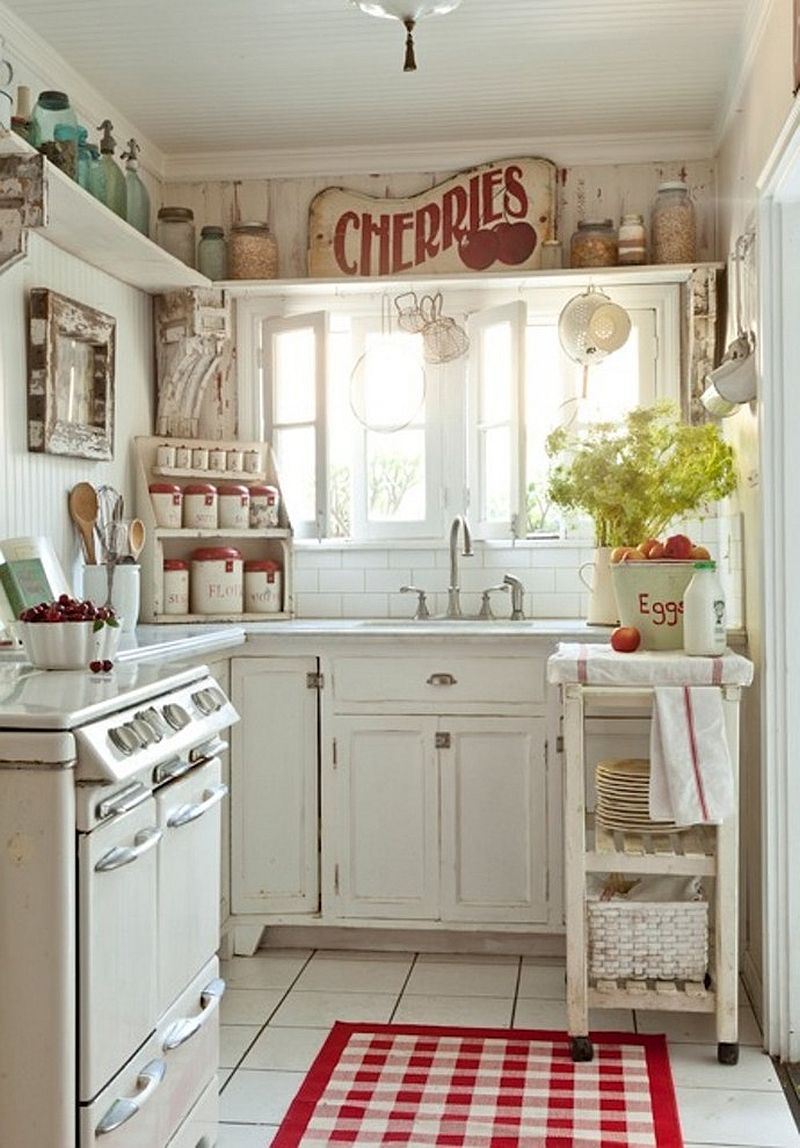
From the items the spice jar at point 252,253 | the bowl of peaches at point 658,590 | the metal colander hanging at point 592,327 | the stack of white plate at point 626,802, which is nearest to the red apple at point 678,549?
the bowl of peaches at point 658,590

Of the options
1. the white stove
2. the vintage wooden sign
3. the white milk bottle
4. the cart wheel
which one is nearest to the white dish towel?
the white milk bottle

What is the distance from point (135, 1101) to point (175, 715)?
699mm

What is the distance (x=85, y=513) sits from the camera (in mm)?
3922

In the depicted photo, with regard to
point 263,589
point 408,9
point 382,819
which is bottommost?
point 382,819

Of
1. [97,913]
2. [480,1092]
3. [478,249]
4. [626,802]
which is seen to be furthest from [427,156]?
[97,913]

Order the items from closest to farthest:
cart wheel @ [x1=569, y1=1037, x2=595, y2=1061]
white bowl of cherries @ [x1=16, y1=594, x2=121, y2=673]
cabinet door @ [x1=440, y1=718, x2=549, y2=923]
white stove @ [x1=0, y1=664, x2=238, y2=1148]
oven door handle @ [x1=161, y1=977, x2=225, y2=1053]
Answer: white stove @ [x1=0, y1=664, x2=238, y2=1148], oven door handle @ [x1=161, y1=977, x2=225, y2=1053], white bowl of cherries @ [x1=16, y1=594, x2=121, y2=673], cart wheel @ [x1=569, y1=1037, x2=595, y2=1061], cabinet door @ [x1=440, y1=718, x2=549, y2=923]

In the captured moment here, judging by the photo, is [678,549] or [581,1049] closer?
[581,1049]

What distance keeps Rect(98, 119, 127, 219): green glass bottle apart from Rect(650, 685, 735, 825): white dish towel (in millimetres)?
2152

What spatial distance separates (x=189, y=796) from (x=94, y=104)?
254cm

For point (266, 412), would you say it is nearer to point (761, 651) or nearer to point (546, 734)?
point (546, 734)

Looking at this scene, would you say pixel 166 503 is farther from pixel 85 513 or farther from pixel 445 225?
pixel 445 225

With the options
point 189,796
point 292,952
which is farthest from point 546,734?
point 189,796

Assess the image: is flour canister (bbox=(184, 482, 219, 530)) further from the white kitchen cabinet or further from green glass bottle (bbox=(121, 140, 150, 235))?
green glass bottle (bbox=(121, 140, 150, 235))

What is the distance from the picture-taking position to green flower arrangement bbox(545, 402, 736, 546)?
3924mm
